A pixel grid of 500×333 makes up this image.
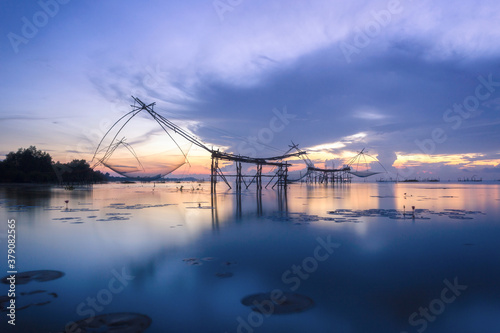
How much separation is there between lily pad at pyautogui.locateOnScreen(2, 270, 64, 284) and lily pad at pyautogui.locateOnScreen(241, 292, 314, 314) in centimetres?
475

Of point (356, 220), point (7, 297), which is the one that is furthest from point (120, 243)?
point (356, 220)

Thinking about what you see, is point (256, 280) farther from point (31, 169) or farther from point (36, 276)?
point (31, 169)

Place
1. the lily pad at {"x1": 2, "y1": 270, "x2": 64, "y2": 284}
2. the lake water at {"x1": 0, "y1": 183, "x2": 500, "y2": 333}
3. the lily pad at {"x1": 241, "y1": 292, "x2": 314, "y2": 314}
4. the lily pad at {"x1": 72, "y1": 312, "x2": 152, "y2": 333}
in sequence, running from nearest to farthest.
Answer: the lily pad at {"x1": 72, "y1": 312, "x2": 152, "y2": 333}, the lake water at {"x1": 0, "y1": 183, "x2": 500, "y2": 333}, the lily pad at {"x1": 241, "y1": 292, "x2": 314, "y2": 314}, the lily pad at {"x1": 2, "y1": 270, "x2": 64, "y2": 284}

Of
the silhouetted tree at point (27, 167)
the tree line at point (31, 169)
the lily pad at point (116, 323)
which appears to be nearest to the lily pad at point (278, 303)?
the lily pad at point (116, 323)

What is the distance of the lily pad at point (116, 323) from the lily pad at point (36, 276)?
2.96 m

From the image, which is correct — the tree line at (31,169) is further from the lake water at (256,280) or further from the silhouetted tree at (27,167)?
the lake water at (256,280)

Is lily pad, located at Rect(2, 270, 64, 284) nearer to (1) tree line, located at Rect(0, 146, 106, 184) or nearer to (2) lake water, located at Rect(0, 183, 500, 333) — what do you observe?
(2) lake water, located at Rect(0, 183, 500, 333)

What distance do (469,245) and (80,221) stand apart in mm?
17362

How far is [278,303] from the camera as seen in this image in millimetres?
5938

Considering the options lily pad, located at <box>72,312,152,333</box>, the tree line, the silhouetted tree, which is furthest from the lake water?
the silhouetted tree

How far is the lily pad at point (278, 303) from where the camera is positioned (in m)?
5.66

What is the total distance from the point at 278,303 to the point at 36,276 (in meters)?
5.85

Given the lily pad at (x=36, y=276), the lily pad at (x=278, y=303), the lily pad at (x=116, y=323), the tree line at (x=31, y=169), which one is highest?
the tree line at (x=31, y=169)

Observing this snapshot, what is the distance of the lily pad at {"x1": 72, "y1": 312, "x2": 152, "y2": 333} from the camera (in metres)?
4.86
